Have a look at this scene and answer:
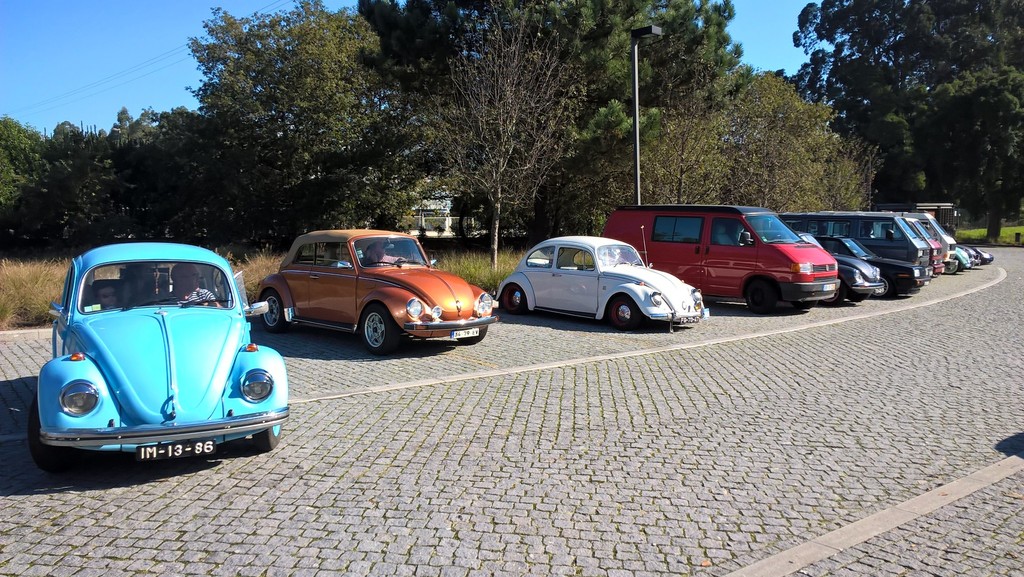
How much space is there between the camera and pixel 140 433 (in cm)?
495

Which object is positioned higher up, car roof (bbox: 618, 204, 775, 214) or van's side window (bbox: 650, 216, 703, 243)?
car roof (bbox: 618, 204, 775, 214)

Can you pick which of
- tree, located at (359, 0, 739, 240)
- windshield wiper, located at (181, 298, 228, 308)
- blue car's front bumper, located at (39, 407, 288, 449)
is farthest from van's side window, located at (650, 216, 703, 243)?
blue car's front bumper, located at (39, 407, 288, 449)

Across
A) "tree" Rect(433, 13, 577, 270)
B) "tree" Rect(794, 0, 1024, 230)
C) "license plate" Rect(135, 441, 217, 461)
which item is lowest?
"license plate" Rect(135, 441, 217, 461)

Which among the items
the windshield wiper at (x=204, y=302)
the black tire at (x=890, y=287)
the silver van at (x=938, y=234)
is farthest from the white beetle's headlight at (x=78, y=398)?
the silver van at (x=938, y=234)

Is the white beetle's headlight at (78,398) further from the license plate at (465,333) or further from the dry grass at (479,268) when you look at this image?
the dry grass at (479,268)

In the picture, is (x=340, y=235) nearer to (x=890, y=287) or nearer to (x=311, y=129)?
(x=890, y=287)

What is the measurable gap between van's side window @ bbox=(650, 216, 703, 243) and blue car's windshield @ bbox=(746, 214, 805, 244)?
1103 mm

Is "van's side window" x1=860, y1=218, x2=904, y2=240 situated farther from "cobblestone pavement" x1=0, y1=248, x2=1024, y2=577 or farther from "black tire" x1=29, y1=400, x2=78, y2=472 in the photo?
"black tire" x1=29, y1=400, x2=78, y2=472

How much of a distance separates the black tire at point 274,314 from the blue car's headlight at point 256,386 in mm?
6379

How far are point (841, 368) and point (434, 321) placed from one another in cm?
531

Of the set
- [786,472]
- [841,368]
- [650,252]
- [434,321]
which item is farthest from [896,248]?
[786,472]

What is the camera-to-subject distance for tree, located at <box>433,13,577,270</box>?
1830 centimetres

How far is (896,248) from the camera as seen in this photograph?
19.2m

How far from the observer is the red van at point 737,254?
47.5 ft
